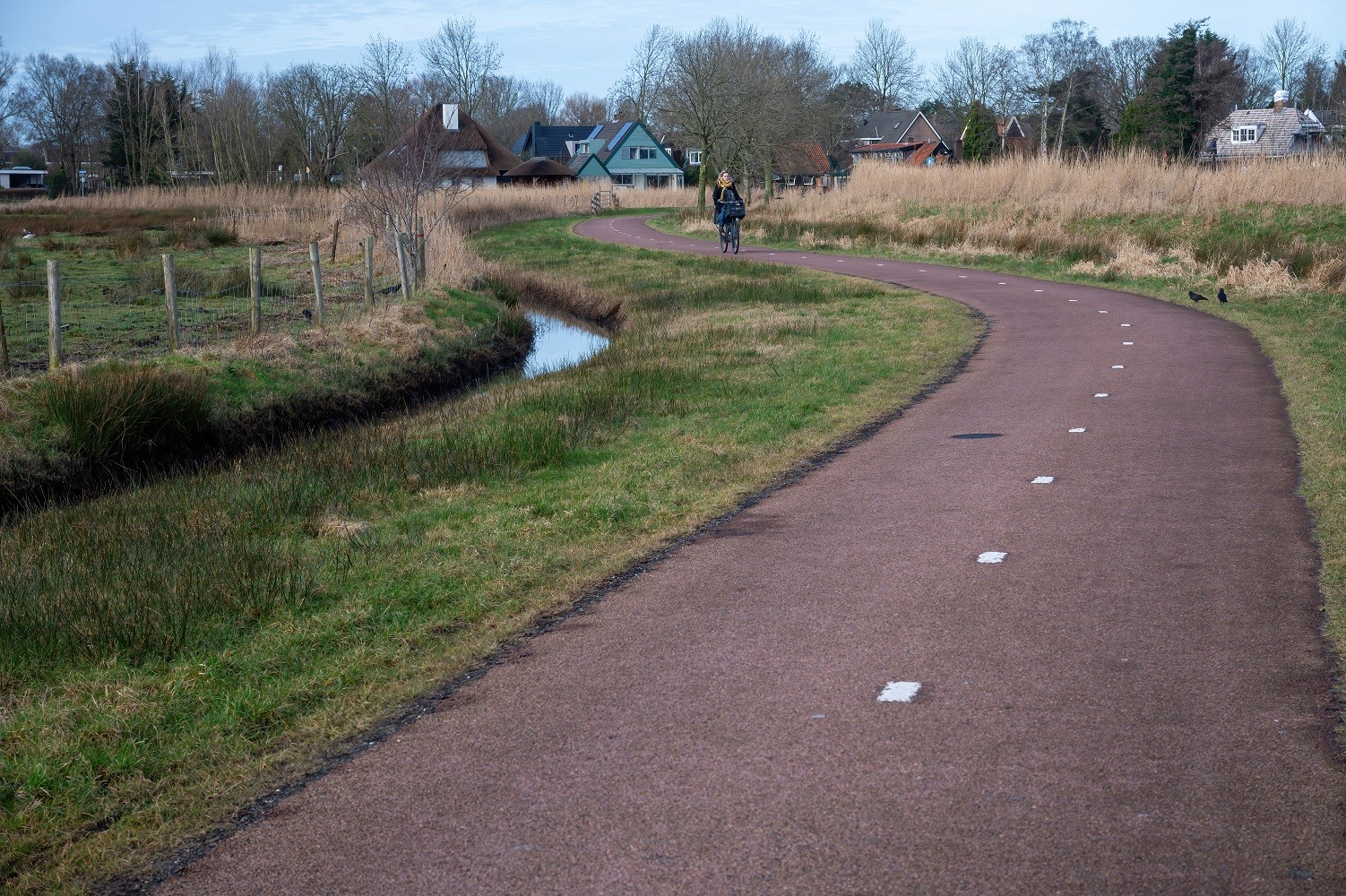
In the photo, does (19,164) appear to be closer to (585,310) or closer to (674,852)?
(585,310)

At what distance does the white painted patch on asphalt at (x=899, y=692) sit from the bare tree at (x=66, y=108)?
9437 centimetres

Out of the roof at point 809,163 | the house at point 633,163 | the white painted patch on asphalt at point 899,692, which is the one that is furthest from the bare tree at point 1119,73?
the white painted patch on asphalt at point 899,692

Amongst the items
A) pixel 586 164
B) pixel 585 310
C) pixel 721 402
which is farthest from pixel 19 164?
pixel 721 402

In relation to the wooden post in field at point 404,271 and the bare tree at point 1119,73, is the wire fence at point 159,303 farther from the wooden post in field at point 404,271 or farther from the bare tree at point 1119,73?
the bare tree at point 1119,73

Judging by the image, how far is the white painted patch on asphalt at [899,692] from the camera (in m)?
4.84

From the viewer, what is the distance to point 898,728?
15.0ft

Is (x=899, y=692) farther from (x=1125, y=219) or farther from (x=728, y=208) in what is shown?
(x=728, y=208)

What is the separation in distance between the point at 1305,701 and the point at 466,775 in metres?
3.34

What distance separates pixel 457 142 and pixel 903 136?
2422 inches

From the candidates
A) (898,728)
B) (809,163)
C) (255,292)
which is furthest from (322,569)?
(809,163)

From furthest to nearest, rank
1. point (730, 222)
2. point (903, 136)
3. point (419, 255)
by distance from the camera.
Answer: point (903, 136), point (730, 222), point (419, 255)

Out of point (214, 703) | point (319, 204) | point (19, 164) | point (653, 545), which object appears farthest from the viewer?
point (19, 164)

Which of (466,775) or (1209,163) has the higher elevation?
(1209,163)

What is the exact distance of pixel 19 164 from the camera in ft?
384
